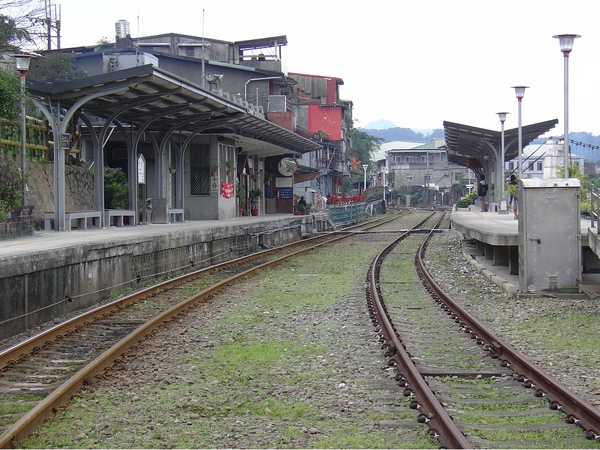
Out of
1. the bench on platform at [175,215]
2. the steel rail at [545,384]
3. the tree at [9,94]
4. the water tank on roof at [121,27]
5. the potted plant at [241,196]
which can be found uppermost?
the water tank on roof at [121,27]

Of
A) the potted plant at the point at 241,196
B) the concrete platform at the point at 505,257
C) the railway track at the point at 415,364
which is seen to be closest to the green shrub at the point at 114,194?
the potted plant at the point at 241,196

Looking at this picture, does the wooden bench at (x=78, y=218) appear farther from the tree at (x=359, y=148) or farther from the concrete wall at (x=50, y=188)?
the tree at (x=359, y=148)

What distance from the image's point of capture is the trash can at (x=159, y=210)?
25125 millimetres

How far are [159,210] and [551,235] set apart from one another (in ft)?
48.0

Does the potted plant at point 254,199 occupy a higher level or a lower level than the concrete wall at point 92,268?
higher

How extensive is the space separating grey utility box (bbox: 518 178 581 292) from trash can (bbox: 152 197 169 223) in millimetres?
14174

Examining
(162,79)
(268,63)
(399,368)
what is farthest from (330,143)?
(399,368)

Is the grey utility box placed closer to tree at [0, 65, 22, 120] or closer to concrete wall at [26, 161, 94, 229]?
tree at [0, 65, 22, 120]

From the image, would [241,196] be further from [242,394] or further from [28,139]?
[242,394]

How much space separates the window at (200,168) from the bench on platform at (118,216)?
6945mm

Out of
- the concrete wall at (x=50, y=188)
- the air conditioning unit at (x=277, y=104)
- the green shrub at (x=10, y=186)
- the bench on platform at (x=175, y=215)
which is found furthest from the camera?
the air conditioning unit at (x=277, y=104)

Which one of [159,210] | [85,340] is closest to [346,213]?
[159,210]

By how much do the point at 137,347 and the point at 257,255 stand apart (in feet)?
46.2

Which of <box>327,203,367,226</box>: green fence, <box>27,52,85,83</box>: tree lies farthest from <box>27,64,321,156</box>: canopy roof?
<box>27,52,85,83</box>: tree
